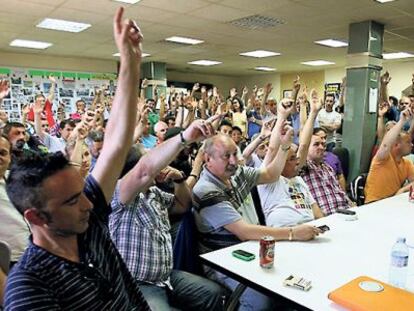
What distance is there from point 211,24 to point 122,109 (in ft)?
15.9

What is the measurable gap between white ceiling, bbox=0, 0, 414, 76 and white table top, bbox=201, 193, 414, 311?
3449 mm

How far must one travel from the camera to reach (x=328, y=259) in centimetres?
160

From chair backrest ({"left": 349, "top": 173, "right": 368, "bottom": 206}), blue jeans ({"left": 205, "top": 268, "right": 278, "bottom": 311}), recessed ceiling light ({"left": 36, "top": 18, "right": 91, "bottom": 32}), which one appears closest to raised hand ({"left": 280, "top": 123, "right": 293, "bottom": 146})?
blue jeans ({"left": 205, "top": 268, "right": 278, "bottom": 311})

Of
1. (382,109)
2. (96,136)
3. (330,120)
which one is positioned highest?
(382,109)

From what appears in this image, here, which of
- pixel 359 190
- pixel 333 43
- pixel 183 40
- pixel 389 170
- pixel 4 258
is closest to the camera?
pixel 4 258

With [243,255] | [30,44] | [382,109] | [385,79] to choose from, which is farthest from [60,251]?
[30,44]

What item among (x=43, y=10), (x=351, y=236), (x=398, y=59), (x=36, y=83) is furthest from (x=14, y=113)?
(x=398, y=59)

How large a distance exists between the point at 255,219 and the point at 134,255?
893 millimetres

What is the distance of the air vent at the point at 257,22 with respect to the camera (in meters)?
5.29

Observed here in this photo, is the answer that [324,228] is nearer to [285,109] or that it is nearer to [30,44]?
[285,109]

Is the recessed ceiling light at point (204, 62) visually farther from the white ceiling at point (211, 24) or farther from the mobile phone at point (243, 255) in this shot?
the mobile phone at point (243, 255)

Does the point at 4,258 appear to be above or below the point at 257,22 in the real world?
below

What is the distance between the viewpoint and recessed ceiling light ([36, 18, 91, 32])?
549cm

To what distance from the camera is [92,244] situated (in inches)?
40.2
